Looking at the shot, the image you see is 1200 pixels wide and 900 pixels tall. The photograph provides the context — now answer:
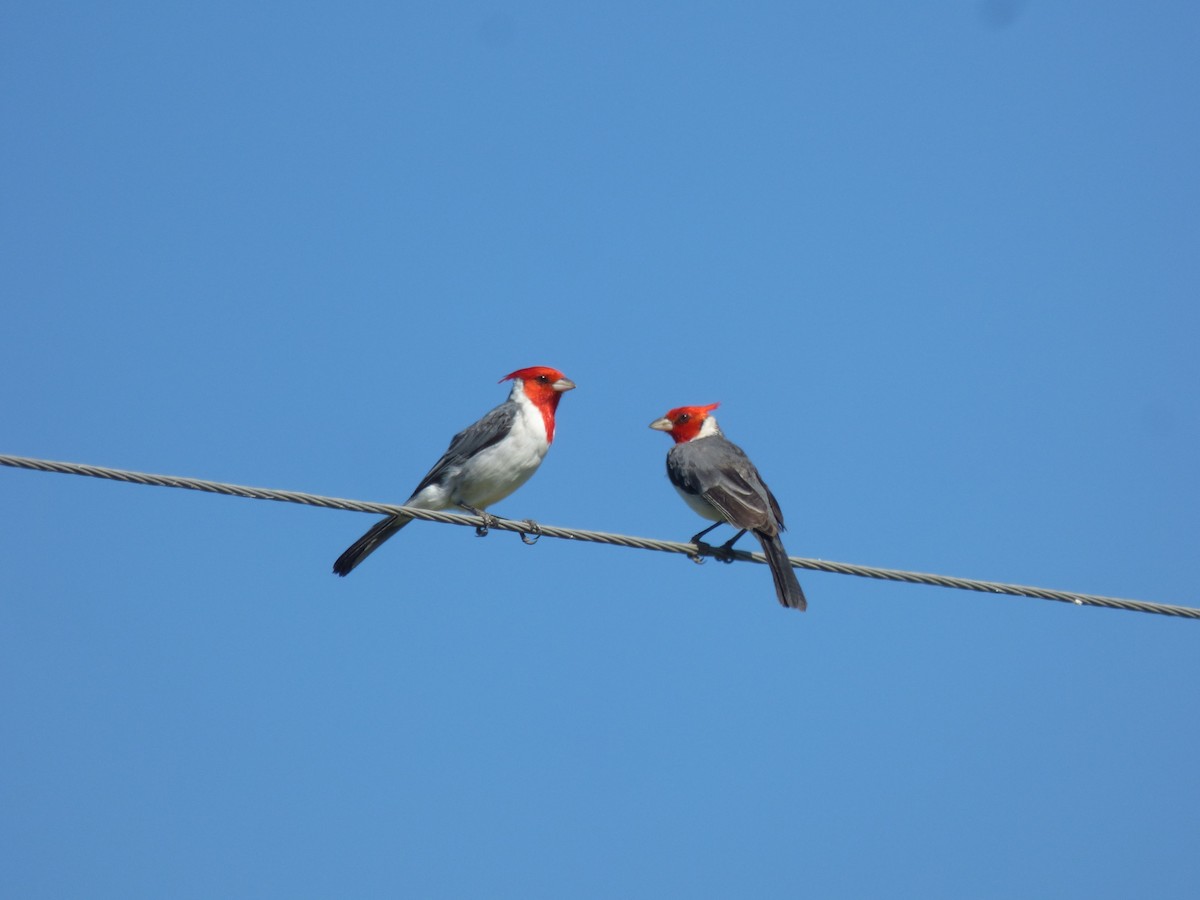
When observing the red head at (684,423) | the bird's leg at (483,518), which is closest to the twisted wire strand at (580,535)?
the bird's leg at (483,518)

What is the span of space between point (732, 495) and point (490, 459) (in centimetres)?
162

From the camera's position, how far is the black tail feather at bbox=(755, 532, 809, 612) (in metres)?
7.79

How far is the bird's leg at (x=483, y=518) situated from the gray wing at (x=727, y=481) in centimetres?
143

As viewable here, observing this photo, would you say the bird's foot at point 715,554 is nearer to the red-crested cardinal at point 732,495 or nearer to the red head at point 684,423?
the red-crested cardinal at point 732,495

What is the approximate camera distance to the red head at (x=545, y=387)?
9414 mm

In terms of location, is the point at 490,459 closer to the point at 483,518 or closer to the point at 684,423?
the point at 483,518

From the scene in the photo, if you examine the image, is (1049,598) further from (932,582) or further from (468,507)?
(468,507)

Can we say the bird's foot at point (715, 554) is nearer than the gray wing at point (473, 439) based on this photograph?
Yes

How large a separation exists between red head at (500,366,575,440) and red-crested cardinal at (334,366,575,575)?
0.01 metres

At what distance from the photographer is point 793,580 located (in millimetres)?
7934

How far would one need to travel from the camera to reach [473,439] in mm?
9125

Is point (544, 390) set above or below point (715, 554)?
above

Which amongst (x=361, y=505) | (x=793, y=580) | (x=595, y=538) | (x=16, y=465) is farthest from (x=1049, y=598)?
(x=16, y=465)

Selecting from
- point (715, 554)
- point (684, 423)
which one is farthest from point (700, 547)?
point (684, 423)
